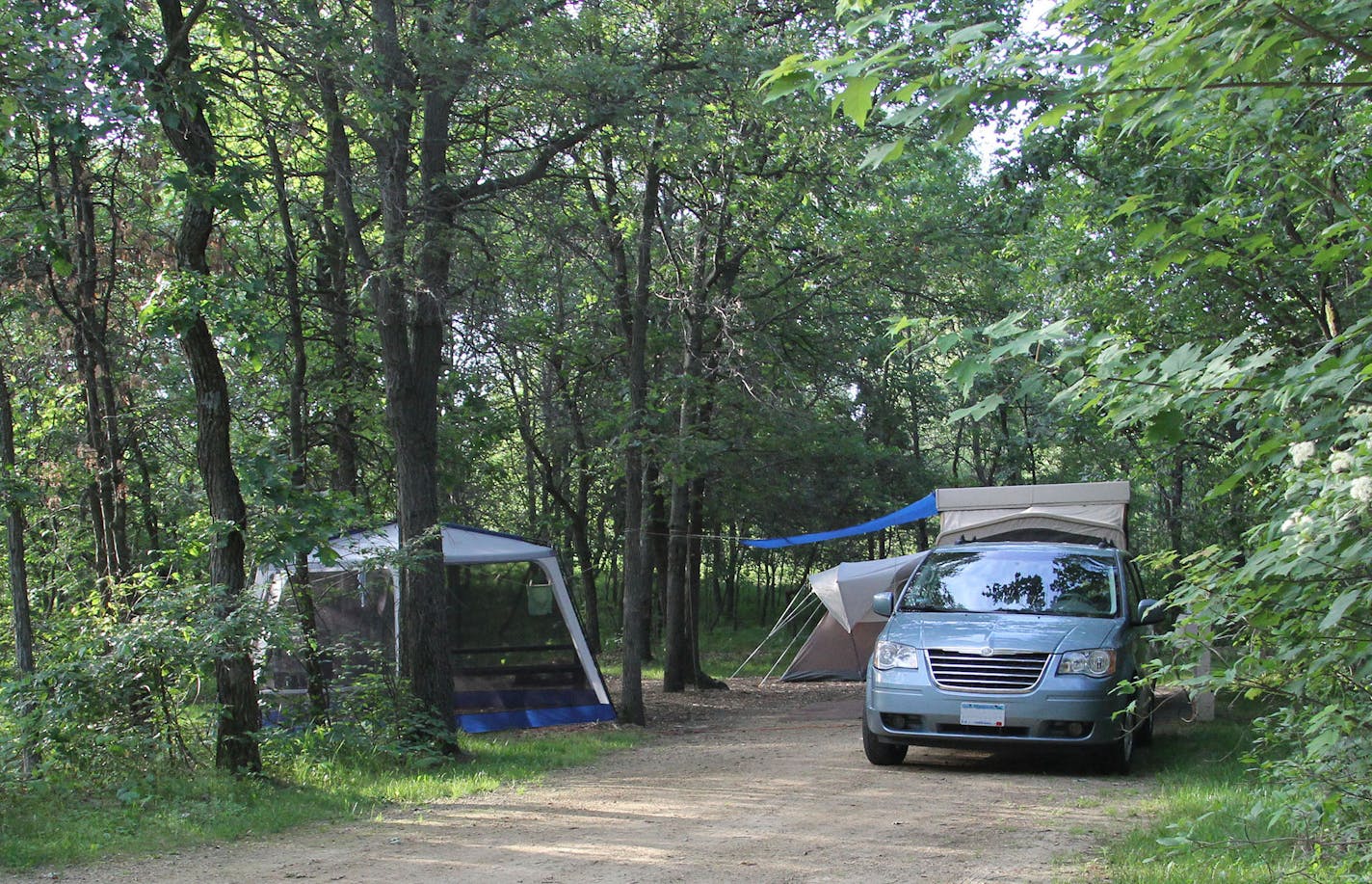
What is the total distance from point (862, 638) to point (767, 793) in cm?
1311

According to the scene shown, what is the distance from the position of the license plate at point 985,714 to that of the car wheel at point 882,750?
760 millimetres

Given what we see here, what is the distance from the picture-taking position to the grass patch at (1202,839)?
491cm

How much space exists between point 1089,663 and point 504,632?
748cm

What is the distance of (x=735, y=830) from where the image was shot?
6656 mm

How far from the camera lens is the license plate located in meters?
8.40

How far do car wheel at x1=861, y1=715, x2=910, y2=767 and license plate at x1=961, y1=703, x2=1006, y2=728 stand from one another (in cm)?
76

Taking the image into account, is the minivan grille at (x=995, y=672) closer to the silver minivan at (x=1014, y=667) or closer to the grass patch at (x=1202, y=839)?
the silver minivan at (x=1014, y=667)

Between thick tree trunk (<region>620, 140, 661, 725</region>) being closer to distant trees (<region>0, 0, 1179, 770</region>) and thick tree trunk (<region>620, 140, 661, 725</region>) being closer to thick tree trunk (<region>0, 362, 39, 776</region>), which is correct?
distant trees (<region>0, 0, 1179, 770</region>)

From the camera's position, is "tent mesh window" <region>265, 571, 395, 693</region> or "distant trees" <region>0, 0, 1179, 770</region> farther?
"tent mesh window" <region>265, 571, 395, 693</region>

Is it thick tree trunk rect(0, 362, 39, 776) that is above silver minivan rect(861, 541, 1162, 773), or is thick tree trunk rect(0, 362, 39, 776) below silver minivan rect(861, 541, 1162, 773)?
above

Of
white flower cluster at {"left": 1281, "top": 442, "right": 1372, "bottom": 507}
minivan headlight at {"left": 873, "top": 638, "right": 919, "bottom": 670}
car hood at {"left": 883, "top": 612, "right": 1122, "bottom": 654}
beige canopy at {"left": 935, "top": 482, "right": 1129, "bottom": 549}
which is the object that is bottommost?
minivan headlight at {"left": 873, "top": 638, "right": 919, "bottom": 670}

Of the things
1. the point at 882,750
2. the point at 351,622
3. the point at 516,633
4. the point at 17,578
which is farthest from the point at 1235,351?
the point at 351,622

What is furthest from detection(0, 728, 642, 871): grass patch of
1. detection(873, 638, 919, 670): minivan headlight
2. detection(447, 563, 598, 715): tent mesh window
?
detection(447, 563, 598, 715): tent mesh window

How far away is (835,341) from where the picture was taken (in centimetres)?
1683
